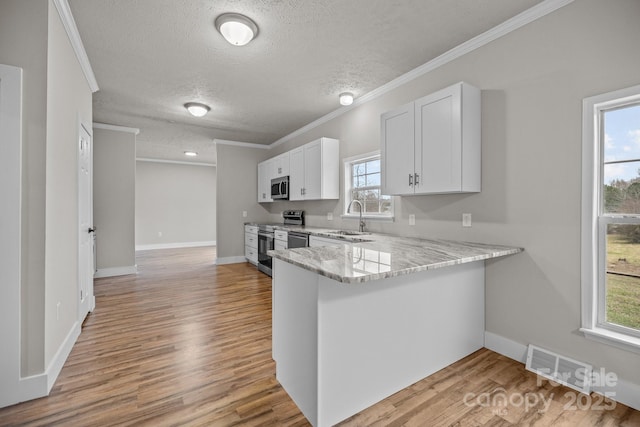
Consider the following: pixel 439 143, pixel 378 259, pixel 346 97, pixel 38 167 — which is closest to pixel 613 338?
pixel 378 259

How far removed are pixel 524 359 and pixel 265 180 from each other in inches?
203

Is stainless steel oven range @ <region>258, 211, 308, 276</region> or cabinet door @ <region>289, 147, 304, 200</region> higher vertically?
cabinet door @ <region>289, 147, 304, 200</region>

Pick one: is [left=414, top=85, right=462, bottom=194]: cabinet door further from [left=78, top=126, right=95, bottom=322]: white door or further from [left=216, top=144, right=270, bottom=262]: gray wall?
[left=216, top=144, right=270, bottom=262]: gray wall

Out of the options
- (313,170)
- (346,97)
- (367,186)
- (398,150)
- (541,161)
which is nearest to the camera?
(541,161)

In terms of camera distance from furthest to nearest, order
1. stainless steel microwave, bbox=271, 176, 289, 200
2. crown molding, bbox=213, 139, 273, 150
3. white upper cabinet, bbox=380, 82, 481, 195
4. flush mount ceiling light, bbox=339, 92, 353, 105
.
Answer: crown molding, bbox=213, 139, 273, 150 → stainless steel microwave, bbox=271, 176, 289, 200 → flush mount ceiling light, bbox=339, 92, 353, 105 → white upper cabinet, bbox=380, 82, 481, 195

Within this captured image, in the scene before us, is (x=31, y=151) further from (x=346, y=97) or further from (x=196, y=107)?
(x=346, y=97)

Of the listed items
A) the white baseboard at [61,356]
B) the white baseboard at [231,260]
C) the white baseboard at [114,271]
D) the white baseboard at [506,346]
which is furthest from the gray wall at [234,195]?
the white baseboard at [506,346]

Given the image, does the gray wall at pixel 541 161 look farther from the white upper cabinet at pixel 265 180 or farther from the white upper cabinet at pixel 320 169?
the white upper cabinet at pixel 265 180

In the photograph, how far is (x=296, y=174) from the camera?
16.3 ft

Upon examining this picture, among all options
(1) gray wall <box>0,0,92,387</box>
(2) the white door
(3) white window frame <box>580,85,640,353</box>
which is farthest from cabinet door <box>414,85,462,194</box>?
(2) the white door

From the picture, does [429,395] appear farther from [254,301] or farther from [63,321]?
[63,321]

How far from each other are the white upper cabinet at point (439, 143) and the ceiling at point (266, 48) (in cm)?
53

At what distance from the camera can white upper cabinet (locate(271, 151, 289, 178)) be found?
17.3 ft

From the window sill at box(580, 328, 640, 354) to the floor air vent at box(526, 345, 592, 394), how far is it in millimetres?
210
